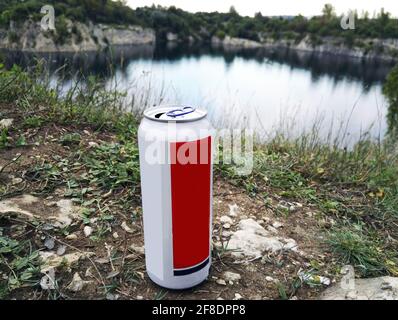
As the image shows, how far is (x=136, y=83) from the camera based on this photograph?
471 centimetres

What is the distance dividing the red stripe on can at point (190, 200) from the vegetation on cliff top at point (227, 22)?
20032 mm

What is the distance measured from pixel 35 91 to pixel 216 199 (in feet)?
7.65

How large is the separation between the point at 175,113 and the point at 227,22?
227ft

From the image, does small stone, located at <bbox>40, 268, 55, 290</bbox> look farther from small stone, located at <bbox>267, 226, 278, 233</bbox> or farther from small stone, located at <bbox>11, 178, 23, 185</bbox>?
small stone, located at <bbox>267, 226, 278, 233</bbox>

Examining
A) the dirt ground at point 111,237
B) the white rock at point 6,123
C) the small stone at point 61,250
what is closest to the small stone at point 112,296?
A: the dirt ground at point 111,237

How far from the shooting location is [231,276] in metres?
1.99

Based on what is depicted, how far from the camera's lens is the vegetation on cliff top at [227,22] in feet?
76.4

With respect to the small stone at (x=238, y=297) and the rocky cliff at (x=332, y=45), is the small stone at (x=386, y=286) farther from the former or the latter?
the rocky cliff at (x=332, y=45)

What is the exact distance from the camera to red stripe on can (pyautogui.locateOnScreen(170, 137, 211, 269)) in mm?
1622

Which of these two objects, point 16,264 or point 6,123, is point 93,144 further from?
point 16,264

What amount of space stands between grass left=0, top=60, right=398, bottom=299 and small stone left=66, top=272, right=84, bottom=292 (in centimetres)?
20

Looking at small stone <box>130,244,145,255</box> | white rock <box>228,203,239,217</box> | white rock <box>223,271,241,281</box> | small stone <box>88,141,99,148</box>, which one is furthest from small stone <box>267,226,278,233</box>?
small stone <box>88,141,99,148</box>

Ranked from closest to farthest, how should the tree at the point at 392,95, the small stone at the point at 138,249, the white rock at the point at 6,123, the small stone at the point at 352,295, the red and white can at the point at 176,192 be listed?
the red and white can at the point at 176,192 < the small stone at the point at 352,295 < the small stone at the point at 138,249 < the white rock at the point at 6,123 < the tree at the point at 392,95
